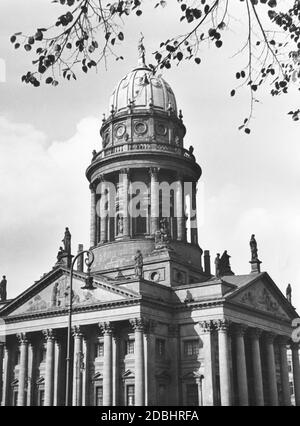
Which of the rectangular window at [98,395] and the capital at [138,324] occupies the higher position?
the capital at [138,324]

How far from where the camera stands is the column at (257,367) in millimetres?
63406

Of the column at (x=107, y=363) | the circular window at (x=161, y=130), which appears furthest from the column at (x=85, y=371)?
the circular window at (x=161, y=130)

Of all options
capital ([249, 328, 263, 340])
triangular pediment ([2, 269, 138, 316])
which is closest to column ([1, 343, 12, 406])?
triangular pediment ([2, 269, 138, 316])

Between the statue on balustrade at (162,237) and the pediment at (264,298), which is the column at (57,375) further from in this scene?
the pediment at (264,298)

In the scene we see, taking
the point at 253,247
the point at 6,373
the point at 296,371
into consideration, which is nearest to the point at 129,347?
the point at 6,373

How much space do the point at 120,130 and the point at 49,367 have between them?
30.0 metres

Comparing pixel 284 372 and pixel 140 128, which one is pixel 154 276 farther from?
pixel 140 128

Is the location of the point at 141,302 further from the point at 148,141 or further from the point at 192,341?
the point at 148,141

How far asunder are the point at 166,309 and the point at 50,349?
11.7m

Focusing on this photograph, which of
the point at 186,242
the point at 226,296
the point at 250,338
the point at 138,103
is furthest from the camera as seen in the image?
the point at 138,103

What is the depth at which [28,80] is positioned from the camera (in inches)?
625

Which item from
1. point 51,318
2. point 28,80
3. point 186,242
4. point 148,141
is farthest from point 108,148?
point 28,80

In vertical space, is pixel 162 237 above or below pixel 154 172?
below

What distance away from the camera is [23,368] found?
63469 mm
